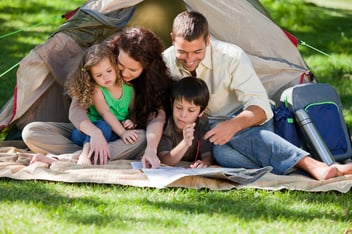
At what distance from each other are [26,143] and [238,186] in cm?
131

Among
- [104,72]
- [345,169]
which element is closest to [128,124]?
[104,72]

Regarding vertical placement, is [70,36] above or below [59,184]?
above

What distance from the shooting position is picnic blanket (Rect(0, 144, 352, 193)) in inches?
162

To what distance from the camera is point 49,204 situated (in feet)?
12.4

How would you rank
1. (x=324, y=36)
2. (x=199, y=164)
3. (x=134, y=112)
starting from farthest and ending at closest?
Answer: (x=324, y=36)
(x=134, y=112)
(x=199, y=164)

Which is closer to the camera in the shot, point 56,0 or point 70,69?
point 70,69

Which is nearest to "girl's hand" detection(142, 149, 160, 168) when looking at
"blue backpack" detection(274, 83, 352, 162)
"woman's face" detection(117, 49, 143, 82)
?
"woman's face" detection(117, 49, 143, 82)

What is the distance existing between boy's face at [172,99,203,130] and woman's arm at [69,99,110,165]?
1.40 feet

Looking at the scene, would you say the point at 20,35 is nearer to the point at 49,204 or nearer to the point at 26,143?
the point at 26,143

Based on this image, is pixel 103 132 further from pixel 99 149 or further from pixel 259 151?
pixel 259 151

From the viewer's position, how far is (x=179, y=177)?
4.11 metres

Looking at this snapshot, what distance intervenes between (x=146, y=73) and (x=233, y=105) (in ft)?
1.79

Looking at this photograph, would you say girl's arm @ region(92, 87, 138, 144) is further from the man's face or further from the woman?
the man's face

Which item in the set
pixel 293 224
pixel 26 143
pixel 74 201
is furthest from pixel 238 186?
pixel 26 143
